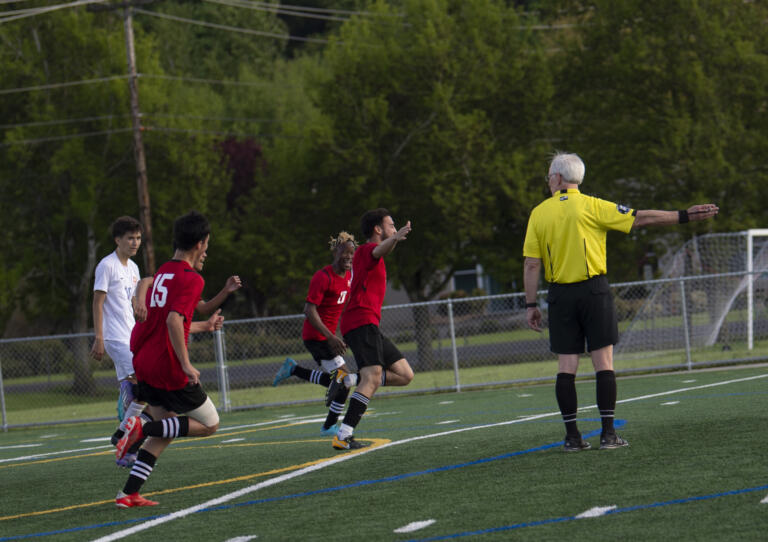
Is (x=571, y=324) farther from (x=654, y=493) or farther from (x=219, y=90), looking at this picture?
(x=219, y=90)

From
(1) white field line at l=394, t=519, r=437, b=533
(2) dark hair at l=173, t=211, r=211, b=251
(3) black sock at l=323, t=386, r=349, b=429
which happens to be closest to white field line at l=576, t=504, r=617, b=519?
(1) white field line at l=394, t=519, r=437, b=533

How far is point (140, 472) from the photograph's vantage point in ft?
22.3

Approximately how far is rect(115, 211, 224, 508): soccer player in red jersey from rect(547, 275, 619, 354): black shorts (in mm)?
2489

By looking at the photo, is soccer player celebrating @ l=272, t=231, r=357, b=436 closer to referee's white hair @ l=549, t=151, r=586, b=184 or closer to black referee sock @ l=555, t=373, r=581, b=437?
black referee sock @ l=555, t=373, r=581, b=437

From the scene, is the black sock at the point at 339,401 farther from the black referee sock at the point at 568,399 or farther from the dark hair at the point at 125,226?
the black referee sock at the point at 568,399

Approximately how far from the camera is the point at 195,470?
28.5 feet

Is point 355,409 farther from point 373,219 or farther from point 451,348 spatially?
point 451,348

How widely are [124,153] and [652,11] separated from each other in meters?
14.9

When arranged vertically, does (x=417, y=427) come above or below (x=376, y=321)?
below

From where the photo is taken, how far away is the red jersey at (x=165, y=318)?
21.8 feet

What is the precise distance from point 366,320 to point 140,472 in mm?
2766

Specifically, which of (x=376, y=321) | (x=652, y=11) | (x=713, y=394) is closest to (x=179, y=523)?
(x=376, y=321)

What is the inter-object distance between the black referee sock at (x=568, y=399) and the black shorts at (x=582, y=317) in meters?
0.21

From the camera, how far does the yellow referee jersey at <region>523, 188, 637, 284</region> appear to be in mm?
7441
